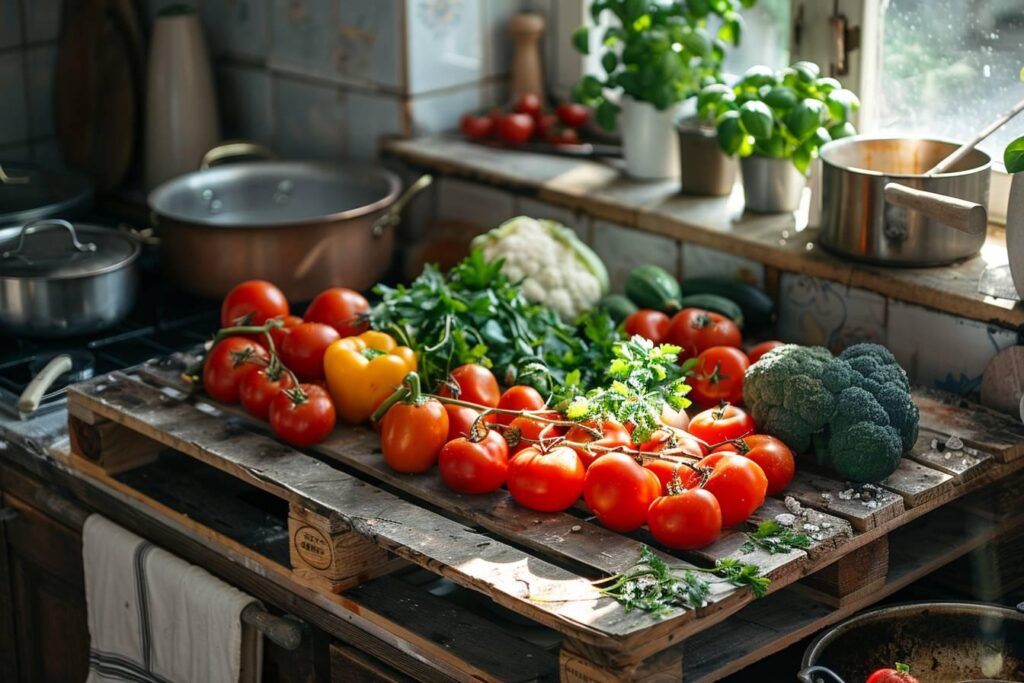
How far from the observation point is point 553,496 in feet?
5.75

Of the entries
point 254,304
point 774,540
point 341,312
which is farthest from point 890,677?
point 254,304

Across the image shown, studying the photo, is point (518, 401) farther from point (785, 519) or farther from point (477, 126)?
point (477, 126)

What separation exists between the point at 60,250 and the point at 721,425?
4.24 feet

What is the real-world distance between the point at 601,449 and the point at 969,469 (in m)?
0.49

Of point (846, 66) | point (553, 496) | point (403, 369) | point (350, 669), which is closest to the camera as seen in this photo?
point (553, 496)

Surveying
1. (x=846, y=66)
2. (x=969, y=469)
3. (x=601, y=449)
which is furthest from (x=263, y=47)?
(x=969, y=469)

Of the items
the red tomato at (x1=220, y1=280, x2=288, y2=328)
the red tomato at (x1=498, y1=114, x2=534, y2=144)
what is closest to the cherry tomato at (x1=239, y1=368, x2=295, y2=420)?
the red tomato at (x1=220, y1=280, x2=288, y2=328)

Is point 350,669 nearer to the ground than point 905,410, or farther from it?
nearer to the ground

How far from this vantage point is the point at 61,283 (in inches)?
96.1

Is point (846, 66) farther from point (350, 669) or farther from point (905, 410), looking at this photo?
point (350, 669)

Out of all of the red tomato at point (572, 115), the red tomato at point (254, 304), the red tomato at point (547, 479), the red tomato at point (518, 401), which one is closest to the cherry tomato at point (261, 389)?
the red tomato at point (254, 304)

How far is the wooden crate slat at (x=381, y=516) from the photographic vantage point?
1.57 meters

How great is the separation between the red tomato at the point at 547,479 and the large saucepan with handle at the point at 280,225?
0.91 metres

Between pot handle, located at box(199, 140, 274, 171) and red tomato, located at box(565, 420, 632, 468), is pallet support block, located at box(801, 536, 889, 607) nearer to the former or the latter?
red tomato, located at box(565, 420, 632, 468)
